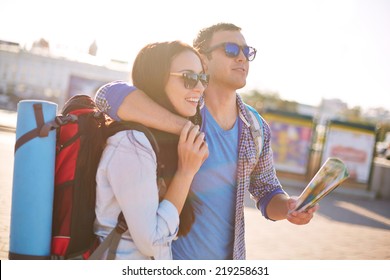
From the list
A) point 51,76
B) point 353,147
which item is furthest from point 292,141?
point 51,76

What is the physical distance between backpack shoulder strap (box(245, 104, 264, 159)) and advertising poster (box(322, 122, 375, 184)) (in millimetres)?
8655

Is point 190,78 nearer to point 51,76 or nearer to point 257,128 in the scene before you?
point 257,128

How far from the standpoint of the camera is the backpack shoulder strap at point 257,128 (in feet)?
6.21

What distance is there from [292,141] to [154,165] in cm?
928

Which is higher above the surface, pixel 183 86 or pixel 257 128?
pixel 183 86

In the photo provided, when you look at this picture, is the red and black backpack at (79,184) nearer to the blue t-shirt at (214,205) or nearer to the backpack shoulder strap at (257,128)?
the blue t-shirt at (214,205)

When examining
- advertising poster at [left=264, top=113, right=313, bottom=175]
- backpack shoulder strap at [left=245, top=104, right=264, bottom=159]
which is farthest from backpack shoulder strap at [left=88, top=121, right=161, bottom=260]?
advertising poster at [left=264, top=113, right=313, bottom=175]

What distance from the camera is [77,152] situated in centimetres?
135

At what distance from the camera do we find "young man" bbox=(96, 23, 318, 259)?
1.79 metres

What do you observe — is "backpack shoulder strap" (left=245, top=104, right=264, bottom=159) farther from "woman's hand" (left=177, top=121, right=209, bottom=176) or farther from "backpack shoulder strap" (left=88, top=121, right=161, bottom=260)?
"backpack shoulder strap" (left=88, top=121, right=161, bottom=260)

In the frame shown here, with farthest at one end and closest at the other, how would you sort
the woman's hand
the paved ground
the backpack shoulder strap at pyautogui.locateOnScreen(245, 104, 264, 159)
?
the paved ground
the backpack shoulder strap at pyautogui.locateOnScreen(245, 104, 264, 159)
the woman's hand

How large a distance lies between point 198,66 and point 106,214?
62 cm

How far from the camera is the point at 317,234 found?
5348 mm

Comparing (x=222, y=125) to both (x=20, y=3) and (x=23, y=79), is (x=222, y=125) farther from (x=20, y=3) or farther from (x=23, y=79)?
(x=23, y=79)
